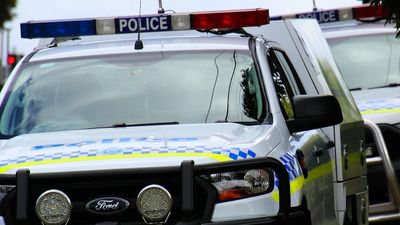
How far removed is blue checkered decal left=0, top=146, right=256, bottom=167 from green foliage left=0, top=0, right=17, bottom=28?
57021mm

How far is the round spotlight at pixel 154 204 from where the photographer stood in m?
6.59

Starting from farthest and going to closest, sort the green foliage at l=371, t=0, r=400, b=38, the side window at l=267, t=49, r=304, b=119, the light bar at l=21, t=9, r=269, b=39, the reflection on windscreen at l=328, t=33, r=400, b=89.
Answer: the reflection on windscreen at l=328, t=33, r=400, b=89
the green foliage at l=371, t=0, r=400, b=38
the light bar at l=21, t=9, r=269, b=39
the side window at l=267, t=49, r=304, b=119

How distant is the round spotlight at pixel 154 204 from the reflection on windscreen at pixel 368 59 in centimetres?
614

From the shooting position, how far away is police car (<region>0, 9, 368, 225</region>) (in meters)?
6.62

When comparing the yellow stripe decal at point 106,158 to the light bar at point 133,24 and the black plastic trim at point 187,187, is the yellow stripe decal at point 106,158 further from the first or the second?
the light bar at point 133,24

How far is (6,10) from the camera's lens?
6719 cm

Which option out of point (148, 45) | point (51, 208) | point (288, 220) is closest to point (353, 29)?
point (148, 45)

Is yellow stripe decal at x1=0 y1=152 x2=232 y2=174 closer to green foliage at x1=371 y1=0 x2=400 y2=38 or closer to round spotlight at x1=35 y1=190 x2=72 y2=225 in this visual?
round spotlight at x1=35 y1=190 x2=72 y2=225

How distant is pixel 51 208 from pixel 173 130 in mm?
908

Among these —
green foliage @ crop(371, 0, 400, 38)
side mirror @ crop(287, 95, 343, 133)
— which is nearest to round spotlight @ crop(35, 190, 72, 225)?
side mirror @ crop(287, 95, 343, 133)

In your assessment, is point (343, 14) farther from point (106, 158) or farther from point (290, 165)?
point (106, 158)

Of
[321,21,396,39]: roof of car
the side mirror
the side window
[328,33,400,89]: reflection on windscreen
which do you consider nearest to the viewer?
the side mirror

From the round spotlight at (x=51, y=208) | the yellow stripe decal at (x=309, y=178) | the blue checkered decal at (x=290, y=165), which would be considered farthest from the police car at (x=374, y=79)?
the round spotlight at (x=51, y=208)

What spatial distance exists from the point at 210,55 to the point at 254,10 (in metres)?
0.37
